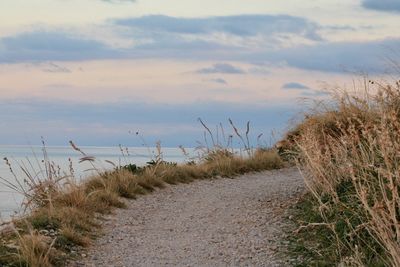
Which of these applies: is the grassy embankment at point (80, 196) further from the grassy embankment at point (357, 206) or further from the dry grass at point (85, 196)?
the grassy embankment at point (357, 206)

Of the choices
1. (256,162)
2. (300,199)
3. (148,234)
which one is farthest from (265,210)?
(256,162)

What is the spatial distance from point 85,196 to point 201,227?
2.08m

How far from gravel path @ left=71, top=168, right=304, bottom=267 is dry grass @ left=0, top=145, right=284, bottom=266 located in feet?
0.88

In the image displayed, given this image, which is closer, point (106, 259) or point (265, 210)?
point (106, 259)

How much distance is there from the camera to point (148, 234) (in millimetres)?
9070

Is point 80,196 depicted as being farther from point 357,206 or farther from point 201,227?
point 357,206

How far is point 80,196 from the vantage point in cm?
1007

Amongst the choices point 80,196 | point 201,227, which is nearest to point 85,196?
point 80,196

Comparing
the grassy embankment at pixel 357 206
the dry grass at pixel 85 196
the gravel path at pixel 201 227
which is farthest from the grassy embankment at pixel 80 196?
the grassy embankment at pixel 357 206

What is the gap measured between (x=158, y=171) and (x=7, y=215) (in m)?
4.56

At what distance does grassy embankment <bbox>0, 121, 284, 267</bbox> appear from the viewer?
24.0ft

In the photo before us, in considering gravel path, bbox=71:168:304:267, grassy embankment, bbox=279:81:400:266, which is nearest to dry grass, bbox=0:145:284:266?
gravel path, bbox=71:168:304:267

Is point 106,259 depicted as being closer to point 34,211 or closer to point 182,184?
point 34,211

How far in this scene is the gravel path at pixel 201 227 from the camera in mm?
7691
